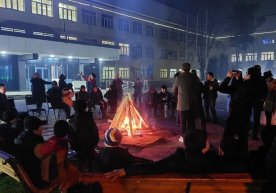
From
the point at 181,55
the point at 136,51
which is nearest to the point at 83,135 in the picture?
the point at 136,51

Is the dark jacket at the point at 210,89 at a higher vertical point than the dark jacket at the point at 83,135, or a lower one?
higher

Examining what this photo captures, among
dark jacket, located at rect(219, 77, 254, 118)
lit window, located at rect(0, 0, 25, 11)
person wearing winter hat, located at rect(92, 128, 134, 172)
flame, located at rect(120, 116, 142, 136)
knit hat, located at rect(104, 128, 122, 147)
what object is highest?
lit window, located at rect(0, 0, 25, 11)

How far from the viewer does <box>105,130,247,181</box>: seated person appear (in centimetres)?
300

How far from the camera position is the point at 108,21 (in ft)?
143

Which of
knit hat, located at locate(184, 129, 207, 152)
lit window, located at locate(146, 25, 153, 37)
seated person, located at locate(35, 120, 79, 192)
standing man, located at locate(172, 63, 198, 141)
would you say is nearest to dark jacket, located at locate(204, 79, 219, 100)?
standing man, located at locate(172, 63, 198, 141)

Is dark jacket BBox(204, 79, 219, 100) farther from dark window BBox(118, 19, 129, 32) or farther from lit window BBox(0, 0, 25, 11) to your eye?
dark window BBox(118, 19, 129, 32)

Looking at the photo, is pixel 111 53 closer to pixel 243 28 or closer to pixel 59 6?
pixel 59 6

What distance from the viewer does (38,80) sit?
45.4 ft

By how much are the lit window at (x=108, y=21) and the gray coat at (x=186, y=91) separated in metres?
36.7

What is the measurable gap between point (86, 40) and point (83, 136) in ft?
117

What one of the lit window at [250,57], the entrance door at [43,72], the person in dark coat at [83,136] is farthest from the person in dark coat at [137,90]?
the lit window at [250,57]

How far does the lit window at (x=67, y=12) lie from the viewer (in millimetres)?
36647

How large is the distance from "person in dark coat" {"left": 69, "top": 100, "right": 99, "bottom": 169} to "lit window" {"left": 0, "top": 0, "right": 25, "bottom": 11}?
28.7 metres

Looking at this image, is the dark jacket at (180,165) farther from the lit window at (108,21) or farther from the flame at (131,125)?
the lit window at (108,21)
